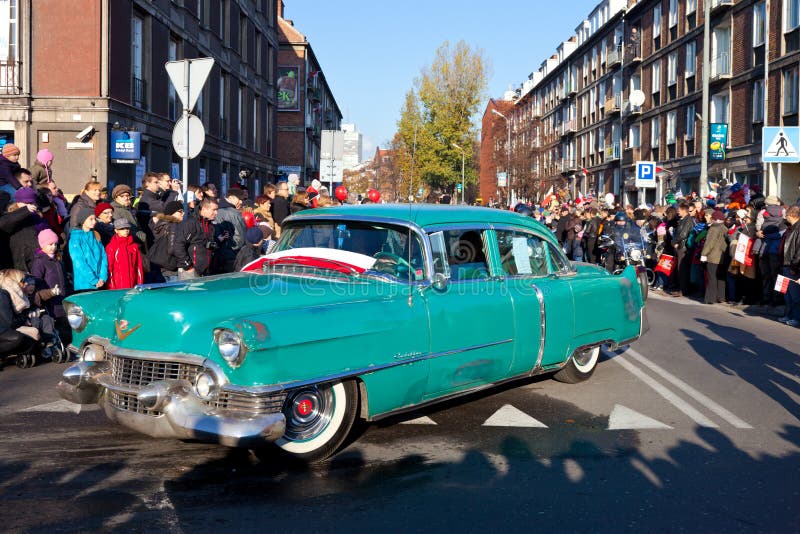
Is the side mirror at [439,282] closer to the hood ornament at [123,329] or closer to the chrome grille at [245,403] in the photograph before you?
the chrome grille at [245,403]

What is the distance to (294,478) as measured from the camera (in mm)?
4793

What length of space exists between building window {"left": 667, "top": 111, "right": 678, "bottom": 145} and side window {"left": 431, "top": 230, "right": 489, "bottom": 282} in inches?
1385

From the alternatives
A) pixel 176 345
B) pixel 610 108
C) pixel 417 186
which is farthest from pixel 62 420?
pixel 417 186

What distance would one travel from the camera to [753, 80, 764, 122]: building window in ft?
95.8

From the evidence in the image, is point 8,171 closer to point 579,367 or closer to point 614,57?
point 579,367

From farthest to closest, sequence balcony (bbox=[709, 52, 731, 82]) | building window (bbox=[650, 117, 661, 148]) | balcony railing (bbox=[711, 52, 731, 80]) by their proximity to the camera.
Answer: building window (bbox=[650, 117, 661, 148]) → balcony railing (bbox=[711, 52, 731, 80]) → balcony (bbox=[709, 52, 731, 82])

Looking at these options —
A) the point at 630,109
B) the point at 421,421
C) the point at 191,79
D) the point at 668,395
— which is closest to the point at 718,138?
the point at 191,79

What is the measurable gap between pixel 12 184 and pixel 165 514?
818cm

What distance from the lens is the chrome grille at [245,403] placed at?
4.60 m

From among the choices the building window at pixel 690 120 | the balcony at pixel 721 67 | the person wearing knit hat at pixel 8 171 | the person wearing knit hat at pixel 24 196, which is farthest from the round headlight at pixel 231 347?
the building window at pixel 690 120

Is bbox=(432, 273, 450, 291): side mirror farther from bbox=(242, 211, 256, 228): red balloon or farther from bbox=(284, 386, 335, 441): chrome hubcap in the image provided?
bbox=(242, 211, 256, 228): red balloon

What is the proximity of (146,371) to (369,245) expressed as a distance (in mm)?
1891

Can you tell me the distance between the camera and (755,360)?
909 cm

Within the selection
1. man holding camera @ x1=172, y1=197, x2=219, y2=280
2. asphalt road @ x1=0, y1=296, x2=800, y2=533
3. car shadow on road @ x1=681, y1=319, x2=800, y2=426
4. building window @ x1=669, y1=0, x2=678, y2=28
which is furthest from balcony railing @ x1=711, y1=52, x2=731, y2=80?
man holding camera @ x1=172, y1=197, x2=219, y2=280
